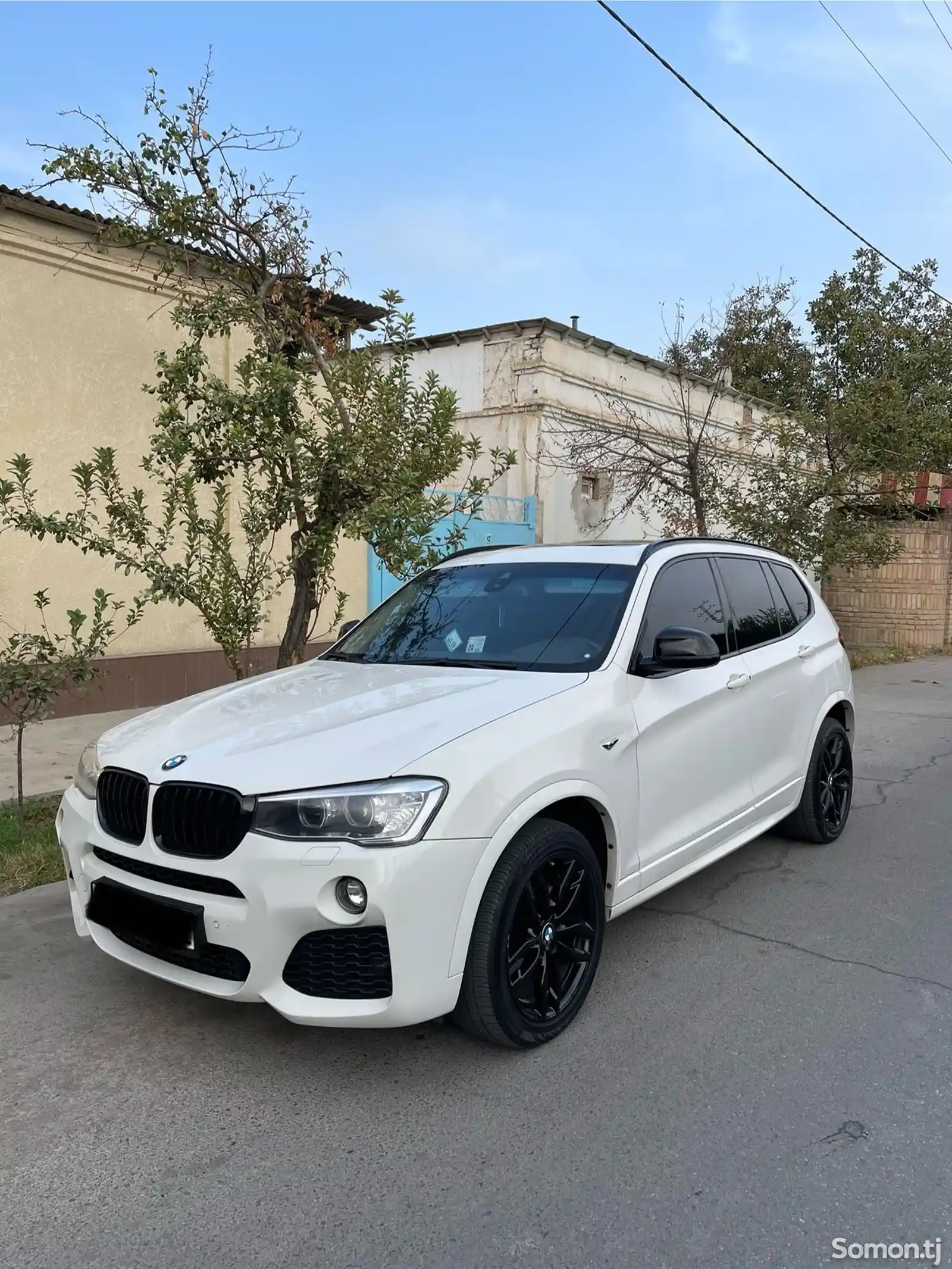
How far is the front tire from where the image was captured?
3.10 m

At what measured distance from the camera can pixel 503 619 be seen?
4.36 meters

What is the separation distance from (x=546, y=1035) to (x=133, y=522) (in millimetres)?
3804

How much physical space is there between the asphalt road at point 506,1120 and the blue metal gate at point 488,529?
25.8ft

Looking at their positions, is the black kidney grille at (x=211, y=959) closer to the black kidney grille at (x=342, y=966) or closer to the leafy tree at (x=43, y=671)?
the black kidney grille at (x=342, y=966)

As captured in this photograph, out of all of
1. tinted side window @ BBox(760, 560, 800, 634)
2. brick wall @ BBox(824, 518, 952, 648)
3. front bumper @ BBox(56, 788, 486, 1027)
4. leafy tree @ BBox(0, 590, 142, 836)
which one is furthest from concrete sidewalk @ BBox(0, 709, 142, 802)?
brick wall @ BBox(824, 518, 952, 648)

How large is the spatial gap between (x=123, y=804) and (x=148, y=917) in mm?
386

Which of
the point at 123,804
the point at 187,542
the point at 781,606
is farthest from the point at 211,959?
the point at 781,606

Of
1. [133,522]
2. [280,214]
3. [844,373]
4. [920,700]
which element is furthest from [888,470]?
[133,522]

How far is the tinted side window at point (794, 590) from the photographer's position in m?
5.65

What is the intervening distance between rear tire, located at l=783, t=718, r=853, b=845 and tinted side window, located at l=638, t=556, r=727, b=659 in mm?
1270

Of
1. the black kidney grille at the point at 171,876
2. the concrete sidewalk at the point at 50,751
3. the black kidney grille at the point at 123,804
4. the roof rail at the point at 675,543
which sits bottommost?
the concrete sidewalk at the point at 50,751

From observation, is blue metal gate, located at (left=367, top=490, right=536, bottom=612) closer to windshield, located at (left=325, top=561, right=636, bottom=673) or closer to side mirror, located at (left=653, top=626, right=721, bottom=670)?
windshield, located at (left=325, top=561, right=636, bottom=673)

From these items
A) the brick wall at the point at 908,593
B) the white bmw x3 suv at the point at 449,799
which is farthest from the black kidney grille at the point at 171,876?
the brick wall at the point at 908,593

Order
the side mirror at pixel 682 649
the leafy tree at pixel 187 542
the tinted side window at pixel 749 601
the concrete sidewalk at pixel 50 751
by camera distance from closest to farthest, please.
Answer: the side mirror at pixel 682 649 → the tinted side window at pixel 749 601 → the leafy tree at pixel 187 542 → the concrete sidewalk at pixel 50 751
